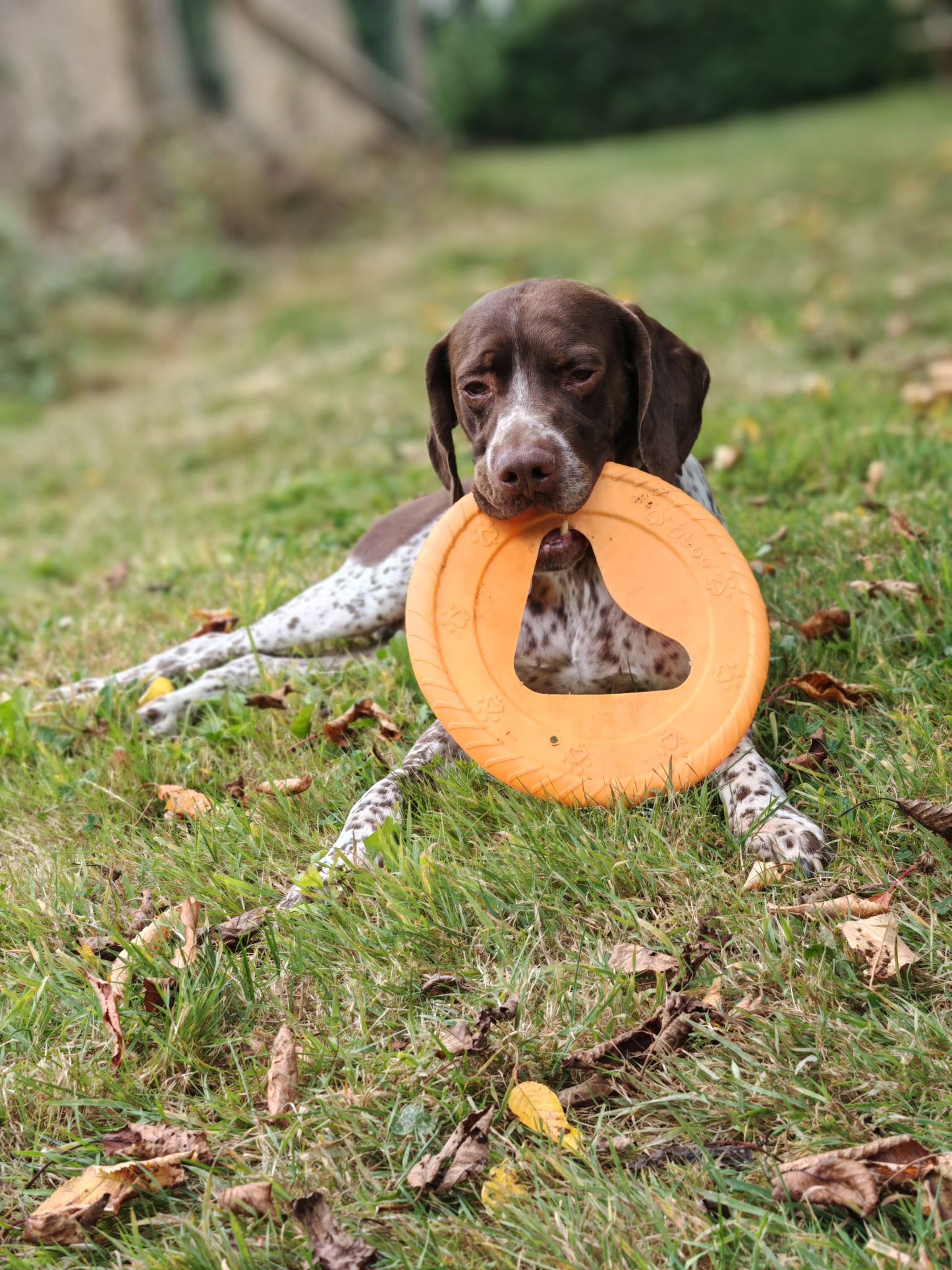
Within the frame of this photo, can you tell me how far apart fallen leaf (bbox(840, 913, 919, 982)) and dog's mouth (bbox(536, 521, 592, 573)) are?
1413mm

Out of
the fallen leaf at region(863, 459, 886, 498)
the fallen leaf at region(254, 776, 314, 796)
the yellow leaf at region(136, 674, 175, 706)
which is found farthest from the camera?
the fallen leaf at region(863, 459, 886, 498)

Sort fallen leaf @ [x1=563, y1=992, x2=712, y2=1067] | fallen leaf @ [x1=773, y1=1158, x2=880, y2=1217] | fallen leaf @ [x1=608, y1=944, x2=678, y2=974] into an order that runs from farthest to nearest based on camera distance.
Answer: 1. fallen leaf @ [x1=608, y1=944, x2=678, y2=974]
2. fallen leaf @ [x1=563, y1=992, x2=712, y2=1067]
3. fallen leaf @ [x1=773, y1=1158, x2=880, y2=1217]

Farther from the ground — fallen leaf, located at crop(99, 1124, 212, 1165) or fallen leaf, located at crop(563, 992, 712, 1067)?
fallen leaf, located at crop(563, 992, 712, 1067)

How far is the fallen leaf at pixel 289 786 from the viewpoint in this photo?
338cm

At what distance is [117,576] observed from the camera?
568 centimetres

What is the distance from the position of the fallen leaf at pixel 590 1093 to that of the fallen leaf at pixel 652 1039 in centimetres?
4

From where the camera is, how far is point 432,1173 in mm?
2141

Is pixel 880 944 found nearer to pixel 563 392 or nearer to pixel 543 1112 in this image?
pixel 543 1112

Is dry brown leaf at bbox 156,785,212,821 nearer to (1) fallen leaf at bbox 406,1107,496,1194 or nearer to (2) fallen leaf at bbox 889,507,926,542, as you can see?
(1) fallen leaf at bbox 406,1107,496,1194

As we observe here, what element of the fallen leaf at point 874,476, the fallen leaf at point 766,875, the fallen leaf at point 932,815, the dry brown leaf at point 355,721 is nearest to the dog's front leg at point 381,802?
the dry brown leaf at point 355,721

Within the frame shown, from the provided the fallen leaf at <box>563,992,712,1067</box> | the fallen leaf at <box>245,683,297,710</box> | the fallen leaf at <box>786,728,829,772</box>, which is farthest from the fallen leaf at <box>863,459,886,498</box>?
the fallen leaf at <box>563,992,712,1067</box>

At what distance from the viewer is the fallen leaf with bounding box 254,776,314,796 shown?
11.1ft

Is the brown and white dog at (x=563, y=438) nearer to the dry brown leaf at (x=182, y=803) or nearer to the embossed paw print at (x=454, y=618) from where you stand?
the embossed paw print at (x=454, y=618)

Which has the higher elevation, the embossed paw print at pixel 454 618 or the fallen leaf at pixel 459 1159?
the embossed paw print at pixel 454 618
